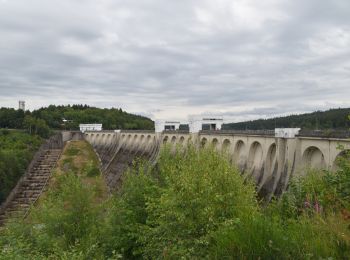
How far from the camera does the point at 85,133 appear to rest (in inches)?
5960

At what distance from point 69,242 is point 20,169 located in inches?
2695

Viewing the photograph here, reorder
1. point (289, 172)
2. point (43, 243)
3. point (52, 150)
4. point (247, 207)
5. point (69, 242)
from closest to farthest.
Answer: point (247, 207) → point (43, 243) → point (69, 242) → point (289, 172) → point (52, 150)

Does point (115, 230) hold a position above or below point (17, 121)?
below

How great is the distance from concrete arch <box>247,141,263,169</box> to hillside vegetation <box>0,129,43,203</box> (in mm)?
48375

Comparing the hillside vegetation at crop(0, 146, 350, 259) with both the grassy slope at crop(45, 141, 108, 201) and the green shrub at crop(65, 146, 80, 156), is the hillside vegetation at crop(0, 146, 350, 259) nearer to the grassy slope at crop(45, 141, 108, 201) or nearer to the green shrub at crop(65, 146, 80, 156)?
the grassy slope at crop(45, 141, 108, 201)

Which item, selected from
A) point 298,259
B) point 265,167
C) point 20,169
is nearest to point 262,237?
point 298,259

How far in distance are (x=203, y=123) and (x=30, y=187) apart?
39.5 m

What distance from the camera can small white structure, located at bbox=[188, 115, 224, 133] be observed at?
2591 inches

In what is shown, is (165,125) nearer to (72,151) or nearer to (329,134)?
(72,151)

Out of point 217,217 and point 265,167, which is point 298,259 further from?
point 265,167

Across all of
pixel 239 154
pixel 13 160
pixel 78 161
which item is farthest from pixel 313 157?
pixel 78 161

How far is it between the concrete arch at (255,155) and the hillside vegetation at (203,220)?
18.1m

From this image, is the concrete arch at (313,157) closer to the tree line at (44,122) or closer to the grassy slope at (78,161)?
the grassy slope at (78,161)

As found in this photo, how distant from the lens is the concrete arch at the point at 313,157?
3150 centimetres
